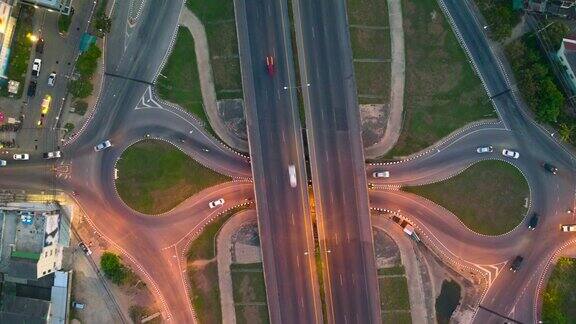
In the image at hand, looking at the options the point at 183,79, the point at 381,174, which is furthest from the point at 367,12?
the point at 183,79

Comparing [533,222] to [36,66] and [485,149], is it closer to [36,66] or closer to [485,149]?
[485,149]

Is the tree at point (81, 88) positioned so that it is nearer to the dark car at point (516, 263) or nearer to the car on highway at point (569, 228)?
the dark car at point (516, 263)

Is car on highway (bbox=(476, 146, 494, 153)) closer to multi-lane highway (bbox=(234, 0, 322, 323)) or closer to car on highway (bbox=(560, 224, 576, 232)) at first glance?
car on highway (bbox=(560, 224, 576, 232))

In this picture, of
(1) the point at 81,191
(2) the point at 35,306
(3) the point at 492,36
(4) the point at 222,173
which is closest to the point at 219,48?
(4) the point at 222,173

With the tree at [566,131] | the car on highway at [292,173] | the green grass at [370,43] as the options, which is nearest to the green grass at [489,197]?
the tree at [566,131]

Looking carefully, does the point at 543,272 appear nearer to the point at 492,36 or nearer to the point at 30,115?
the point at 492,36
